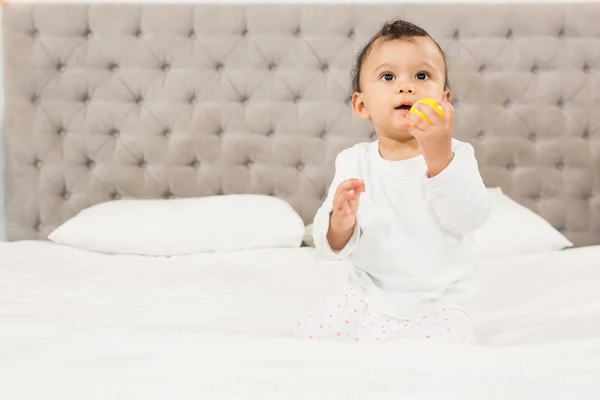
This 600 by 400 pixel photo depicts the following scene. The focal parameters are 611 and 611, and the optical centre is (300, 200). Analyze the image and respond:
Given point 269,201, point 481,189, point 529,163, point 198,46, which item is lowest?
point 269,201

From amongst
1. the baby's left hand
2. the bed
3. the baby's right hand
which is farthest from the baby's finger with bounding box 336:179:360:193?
the bed

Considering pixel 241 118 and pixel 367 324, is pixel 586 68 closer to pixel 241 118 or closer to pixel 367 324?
pixel 241 118

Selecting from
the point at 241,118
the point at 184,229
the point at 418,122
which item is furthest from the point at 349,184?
the point at 241,118

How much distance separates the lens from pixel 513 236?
2029 mm

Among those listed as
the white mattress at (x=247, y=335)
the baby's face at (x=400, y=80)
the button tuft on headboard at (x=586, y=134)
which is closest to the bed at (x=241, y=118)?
the button tuft on headboard at (x=586, y=134)

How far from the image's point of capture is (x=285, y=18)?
241cm

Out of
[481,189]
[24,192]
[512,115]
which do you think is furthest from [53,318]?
[512,115]

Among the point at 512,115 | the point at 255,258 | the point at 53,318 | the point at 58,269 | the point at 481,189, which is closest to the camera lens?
the point at 481,189

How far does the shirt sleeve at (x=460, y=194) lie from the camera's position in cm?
106

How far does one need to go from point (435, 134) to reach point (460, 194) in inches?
5.0

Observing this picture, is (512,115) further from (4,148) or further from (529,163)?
(4,148)

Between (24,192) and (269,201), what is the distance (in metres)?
1.03

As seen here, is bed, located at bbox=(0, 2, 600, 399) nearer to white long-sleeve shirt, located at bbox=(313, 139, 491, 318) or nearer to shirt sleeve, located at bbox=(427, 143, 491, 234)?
white long-sleeve shirt, located at bbox=(313, 139, 491, 318)

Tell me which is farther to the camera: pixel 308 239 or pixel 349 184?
pixel 308 239
